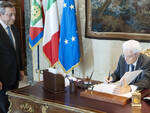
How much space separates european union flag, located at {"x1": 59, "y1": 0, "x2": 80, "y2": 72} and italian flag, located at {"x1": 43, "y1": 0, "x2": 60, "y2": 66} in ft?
0.41

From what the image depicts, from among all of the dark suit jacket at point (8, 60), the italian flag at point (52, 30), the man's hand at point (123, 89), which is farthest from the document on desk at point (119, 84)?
the italian flag at point (52, 30)

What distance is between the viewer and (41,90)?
2365 mm

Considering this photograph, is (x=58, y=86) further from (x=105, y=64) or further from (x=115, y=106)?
(x=105, y=64)

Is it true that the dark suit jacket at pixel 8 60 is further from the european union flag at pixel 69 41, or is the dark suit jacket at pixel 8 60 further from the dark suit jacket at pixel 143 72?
the european union flag at pixel 69 41

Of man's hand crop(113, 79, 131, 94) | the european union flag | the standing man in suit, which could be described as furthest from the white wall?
man's hand crop(113, 79, 131, 94)

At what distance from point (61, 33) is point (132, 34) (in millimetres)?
1241

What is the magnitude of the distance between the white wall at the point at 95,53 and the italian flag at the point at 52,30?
Result: 360 mm

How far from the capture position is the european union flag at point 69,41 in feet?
13.8

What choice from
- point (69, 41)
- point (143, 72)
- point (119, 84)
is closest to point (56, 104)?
point (119, 84)

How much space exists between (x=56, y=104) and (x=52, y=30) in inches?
101

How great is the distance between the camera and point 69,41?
424cm

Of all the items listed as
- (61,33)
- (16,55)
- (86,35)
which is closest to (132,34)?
(86,35)

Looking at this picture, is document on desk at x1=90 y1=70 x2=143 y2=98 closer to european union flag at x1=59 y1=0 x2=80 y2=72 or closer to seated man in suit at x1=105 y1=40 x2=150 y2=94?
seated man in suit at x1=105 y1=40 x2=150 y2=94

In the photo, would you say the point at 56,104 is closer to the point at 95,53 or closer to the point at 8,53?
the point at 8,53
